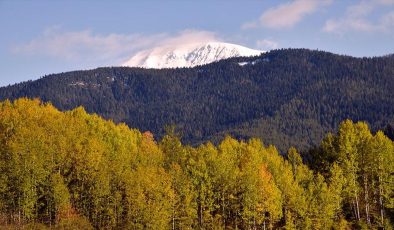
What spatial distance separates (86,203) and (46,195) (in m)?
6.68

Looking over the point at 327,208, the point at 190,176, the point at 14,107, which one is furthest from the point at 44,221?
the point at 327,208

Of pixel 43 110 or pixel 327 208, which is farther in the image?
pixel 43 110

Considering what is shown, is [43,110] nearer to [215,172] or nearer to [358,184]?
[215,172]

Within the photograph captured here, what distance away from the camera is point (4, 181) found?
79.2m

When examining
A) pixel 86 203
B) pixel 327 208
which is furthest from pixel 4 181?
pixel 327 208

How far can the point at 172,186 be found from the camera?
283 feet

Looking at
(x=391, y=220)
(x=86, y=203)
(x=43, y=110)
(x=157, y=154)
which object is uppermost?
(x=43, y=110)

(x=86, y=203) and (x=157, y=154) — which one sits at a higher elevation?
(x=157, y=154)

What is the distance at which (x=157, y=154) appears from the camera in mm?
104625

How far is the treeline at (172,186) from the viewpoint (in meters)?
81.3

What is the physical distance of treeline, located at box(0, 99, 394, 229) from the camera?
81312mm

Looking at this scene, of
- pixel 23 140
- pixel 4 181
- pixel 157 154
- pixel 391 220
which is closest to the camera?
pixel 4 181

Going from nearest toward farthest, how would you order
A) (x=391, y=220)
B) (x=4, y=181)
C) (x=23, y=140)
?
(x=4, y=181)
(x=23, y=140)
(x=391, y=220)

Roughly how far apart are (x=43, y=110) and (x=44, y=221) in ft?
99.2
